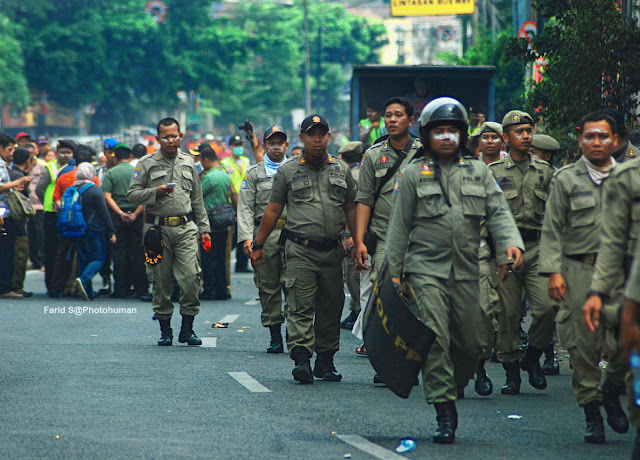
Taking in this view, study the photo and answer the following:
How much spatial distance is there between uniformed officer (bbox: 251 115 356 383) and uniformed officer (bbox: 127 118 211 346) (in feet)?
6.77

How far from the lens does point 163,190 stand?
10359 millimetres

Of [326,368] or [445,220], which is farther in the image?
[326,368]

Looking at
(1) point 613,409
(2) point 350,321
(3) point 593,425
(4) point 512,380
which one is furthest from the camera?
(2) point 350,321

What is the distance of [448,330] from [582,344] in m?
0.76

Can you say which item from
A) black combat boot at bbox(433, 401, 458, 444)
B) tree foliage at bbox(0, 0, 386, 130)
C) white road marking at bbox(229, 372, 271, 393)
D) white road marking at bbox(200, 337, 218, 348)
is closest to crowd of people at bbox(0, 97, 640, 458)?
black combat boot at bbox(433, 401, 458, 444)

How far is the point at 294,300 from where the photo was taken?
834cm

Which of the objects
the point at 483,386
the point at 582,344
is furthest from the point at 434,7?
the point at 582,344

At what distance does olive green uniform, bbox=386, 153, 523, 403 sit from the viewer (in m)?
6.35

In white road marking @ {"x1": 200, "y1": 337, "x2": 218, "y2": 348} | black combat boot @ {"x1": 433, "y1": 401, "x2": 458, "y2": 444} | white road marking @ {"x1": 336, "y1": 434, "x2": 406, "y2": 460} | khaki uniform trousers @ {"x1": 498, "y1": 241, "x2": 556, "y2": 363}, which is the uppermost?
khaki uniform trousers @ {"x1": 498, "y1": 241, "x2": 556, "y2": 363}

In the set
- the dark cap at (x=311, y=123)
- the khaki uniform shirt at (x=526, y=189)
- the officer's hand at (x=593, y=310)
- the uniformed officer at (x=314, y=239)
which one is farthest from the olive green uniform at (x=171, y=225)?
the officer's hand at (x=593, y=310)

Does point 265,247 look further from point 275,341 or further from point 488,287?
point 488,287

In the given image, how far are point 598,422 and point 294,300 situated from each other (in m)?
2.82

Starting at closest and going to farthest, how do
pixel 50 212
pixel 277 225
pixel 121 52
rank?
1. pixel 277 225
2. pixel 50 212
3. pixel 121 52

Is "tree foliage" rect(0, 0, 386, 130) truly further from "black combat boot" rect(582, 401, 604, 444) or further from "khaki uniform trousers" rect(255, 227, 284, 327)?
"black combat boot" rect(582, 401, 604, 444)
